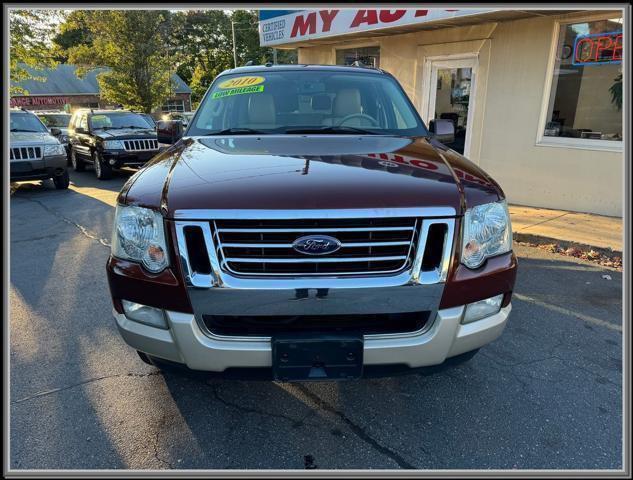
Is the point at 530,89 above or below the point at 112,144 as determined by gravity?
above

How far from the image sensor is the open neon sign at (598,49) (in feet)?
21.0

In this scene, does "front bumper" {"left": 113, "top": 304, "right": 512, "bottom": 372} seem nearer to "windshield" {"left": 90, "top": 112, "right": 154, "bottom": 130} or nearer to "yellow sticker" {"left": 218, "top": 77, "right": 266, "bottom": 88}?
"yellow sticker" {"left": 218, "top": 77, "right": 266, "bottom": 88}

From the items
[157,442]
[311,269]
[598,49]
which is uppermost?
[598,49]

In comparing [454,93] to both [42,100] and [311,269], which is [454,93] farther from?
[42,100]

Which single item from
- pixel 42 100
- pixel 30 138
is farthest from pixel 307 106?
pixel 42 100

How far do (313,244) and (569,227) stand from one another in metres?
5.35

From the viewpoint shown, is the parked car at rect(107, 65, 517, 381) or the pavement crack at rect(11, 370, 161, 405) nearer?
the parked car at rect(107, 65, 517, 381)

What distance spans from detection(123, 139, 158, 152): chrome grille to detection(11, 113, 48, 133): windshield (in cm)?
178

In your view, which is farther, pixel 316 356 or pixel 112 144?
pixel 112 144

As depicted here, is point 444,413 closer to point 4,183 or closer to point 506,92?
point 4,183

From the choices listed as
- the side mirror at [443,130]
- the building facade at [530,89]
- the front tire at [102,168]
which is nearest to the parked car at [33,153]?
the front tire at [102,168]

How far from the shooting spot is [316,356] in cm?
198

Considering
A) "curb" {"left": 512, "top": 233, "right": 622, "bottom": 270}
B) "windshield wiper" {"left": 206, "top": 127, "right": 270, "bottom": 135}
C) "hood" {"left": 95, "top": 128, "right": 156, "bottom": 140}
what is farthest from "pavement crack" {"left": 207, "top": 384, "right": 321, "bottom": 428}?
"hood" {"left": 95, "top": 128, "right": 156, "bottom": 140}

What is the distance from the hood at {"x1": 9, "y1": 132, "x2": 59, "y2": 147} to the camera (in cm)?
917
